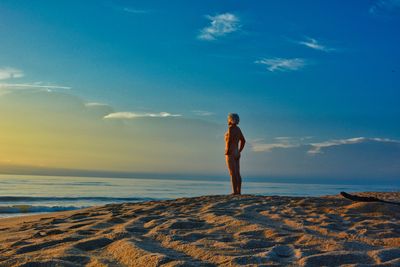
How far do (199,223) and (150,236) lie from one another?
2.85 feet

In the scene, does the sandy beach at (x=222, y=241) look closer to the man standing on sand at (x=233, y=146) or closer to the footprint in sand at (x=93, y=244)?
the footprint in sand at (x=93, y=244)

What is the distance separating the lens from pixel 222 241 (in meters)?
3.89

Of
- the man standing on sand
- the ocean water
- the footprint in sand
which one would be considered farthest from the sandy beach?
the ocean water

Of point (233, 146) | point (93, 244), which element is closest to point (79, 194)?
point (233, 146)

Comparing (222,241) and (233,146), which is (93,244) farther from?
Result: (233,146)

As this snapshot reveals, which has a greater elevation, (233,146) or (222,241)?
(233,146)

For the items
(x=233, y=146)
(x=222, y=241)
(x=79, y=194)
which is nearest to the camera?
(x=222, y=241)

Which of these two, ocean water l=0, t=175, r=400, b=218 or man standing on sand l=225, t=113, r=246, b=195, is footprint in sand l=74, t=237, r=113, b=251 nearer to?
man standing on sand l=225, t=113, r=246, b=195

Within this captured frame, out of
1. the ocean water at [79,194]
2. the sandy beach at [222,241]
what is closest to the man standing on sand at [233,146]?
the sandy beach at [222,241]

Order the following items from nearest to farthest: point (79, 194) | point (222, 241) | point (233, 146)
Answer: point (222, 241) → point (233, 146) → point (79, 194)

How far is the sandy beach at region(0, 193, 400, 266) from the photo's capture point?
314cm

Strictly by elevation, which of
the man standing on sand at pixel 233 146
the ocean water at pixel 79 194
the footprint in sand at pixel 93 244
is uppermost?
the man standing on sand at pixel 233 146

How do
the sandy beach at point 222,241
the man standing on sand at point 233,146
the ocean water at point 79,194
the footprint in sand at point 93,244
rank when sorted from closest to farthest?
the sandy beach at point 222,241 < the footprint in sand at point 93,244 < the man standing on sand at point 233,146 < the ocean water at point 79,194

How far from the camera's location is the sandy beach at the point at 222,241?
10.3 ft
